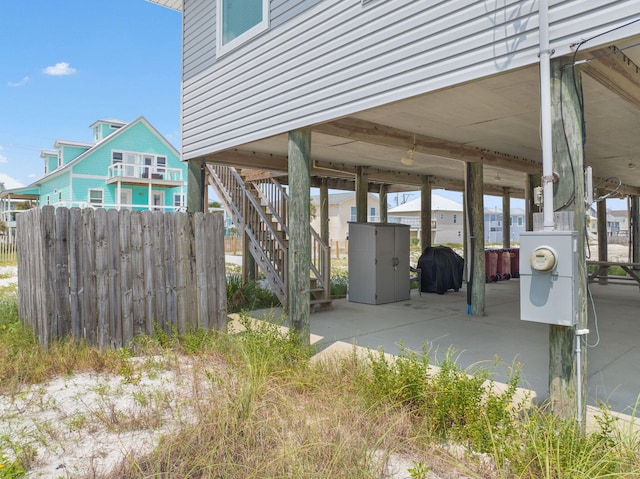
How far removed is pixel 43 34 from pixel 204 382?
1349 inches

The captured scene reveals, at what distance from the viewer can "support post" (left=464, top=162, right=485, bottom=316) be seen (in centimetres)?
757

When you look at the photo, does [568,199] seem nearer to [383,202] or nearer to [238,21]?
[238,21]

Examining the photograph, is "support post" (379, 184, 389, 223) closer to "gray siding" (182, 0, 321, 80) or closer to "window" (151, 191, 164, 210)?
"gray siding" (182, 0, 321, 80)

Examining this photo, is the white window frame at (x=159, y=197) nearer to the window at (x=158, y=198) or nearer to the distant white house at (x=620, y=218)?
the window at (x=158, y=198)

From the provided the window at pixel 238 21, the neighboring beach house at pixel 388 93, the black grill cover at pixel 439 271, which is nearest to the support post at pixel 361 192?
the neighboring beach house at pixel 388 93

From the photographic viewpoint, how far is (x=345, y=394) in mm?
3480

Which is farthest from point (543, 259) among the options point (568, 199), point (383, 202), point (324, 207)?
point (383, 202)

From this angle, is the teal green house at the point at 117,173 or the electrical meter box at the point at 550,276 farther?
the teal green house at the point at 117,173

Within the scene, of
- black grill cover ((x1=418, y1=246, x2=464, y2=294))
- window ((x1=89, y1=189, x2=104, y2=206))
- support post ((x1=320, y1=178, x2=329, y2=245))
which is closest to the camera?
black grill cover ((x1=418, y1=246, x2=464, y2=294))

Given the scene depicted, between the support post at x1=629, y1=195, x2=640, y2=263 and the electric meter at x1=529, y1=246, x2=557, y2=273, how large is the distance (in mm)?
15975

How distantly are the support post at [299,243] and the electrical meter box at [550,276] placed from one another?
2.70m

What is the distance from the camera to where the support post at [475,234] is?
24.8ft

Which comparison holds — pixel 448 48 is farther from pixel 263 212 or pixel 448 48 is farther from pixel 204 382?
pixel 263 212

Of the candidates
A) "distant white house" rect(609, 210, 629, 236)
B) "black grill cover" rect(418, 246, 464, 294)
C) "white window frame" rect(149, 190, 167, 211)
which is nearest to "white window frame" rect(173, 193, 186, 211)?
"white window frame" rect(149, 190, 167, 211)
